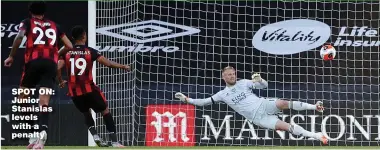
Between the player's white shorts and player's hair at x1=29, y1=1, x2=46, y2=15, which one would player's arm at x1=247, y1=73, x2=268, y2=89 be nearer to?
the player's white shorts

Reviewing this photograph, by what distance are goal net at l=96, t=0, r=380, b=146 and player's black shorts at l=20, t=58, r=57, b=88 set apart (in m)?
4.49

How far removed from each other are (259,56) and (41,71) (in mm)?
5476

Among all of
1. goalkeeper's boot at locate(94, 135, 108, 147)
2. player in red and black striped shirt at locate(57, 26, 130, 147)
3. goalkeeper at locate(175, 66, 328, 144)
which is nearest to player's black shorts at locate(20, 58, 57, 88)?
player in red and black striped shirt at locate(57, 26, 130, 147)

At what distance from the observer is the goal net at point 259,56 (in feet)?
52.4

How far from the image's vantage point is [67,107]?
16.0 meters

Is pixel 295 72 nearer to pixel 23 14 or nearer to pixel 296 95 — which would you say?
pixel 296 95

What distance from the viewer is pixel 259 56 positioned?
52.9 feet

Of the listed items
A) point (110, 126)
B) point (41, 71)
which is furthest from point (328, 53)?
point (41, 71)

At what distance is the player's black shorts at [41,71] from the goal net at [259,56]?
4.49m

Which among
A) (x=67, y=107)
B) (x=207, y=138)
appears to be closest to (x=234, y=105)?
(x=207, y=138)

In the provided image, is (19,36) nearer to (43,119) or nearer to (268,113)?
(43,119)

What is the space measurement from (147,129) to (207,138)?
36.5 inches

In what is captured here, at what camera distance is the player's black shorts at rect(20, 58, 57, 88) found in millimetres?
11305

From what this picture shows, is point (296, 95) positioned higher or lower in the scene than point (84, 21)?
lower
